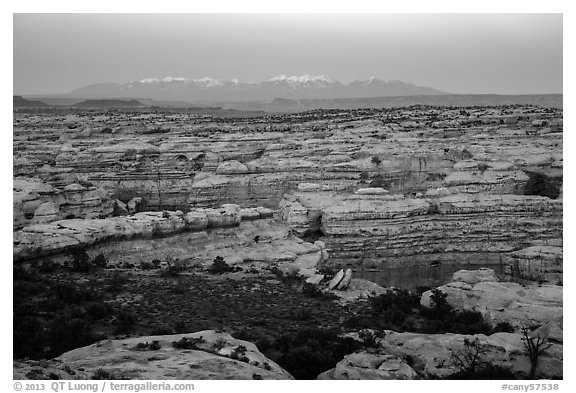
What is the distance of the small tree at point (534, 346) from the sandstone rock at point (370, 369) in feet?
6.93

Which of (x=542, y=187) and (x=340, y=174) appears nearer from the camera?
(x=542, y=187)

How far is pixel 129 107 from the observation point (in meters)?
38.5

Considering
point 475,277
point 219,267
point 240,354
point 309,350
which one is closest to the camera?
point 240,354

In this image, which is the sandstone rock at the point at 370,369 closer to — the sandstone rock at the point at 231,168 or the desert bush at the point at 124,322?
the desert bush at the point at 124,322

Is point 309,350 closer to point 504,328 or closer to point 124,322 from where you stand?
point 124,322

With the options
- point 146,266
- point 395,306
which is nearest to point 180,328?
point 146,266

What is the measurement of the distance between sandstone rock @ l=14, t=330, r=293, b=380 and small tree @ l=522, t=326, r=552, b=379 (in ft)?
13.4

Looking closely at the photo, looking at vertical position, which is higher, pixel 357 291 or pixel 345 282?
pixel 345 282

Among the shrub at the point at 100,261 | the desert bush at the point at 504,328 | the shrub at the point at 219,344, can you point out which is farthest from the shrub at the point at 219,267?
the desert bush at the point at 504,328

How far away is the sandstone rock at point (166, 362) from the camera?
852 centimetres

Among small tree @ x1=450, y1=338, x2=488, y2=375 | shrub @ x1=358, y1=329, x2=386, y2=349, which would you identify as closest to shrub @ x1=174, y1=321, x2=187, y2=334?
shrub @ x1=358, y1=329, x2=386, y2=349

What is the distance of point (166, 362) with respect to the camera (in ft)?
28.9

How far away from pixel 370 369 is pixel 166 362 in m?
3.22
